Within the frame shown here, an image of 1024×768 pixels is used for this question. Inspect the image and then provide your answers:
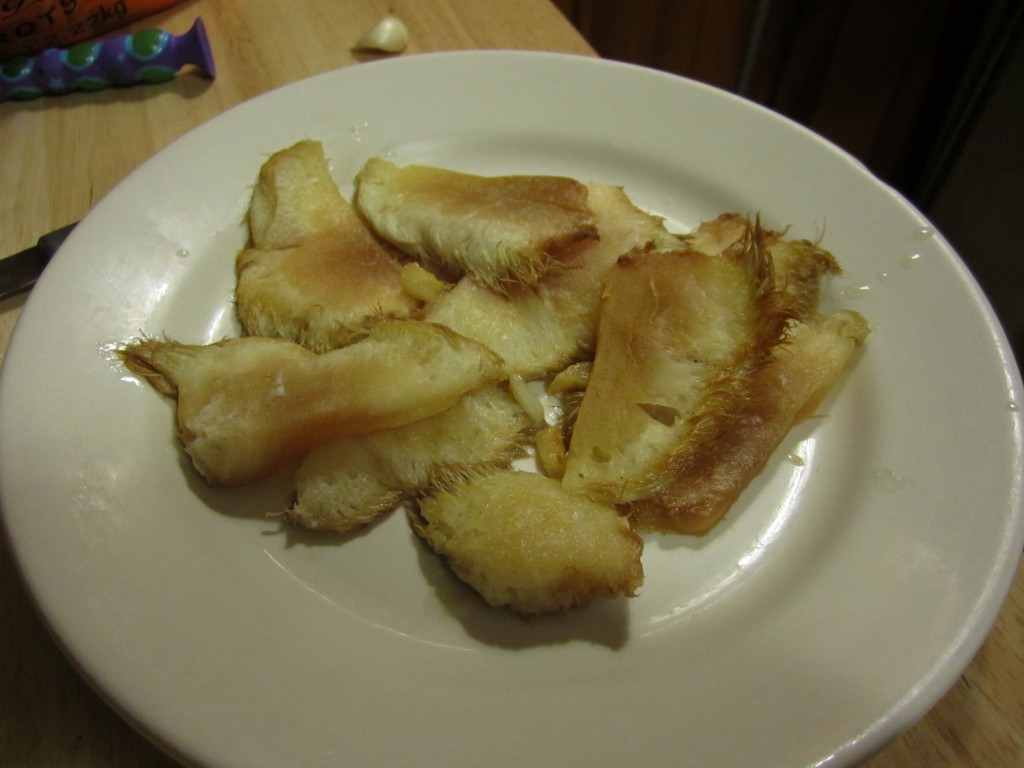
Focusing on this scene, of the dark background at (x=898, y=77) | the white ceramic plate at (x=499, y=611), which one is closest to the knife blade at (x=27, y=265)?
the white ceramic plate at (x=499, y=611)

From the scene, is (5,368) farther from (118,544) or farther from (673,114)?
(673,114)

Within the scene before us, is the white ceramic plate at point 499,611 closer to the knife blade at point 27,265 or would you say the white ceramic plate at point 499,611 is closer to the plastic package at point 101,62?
the knife blade at point 27,265

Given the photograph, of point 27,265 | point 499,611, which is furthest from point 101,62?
point 499,611

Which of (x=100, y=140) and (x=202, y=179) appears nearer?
(x=202, y=179)

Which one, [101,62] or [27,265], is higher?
[101,62]

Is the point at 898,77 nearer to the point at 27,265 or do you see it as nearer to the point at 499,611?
the point at 499,611

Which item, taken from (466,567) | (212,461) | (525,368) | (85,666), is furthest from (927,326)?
(85,666)
